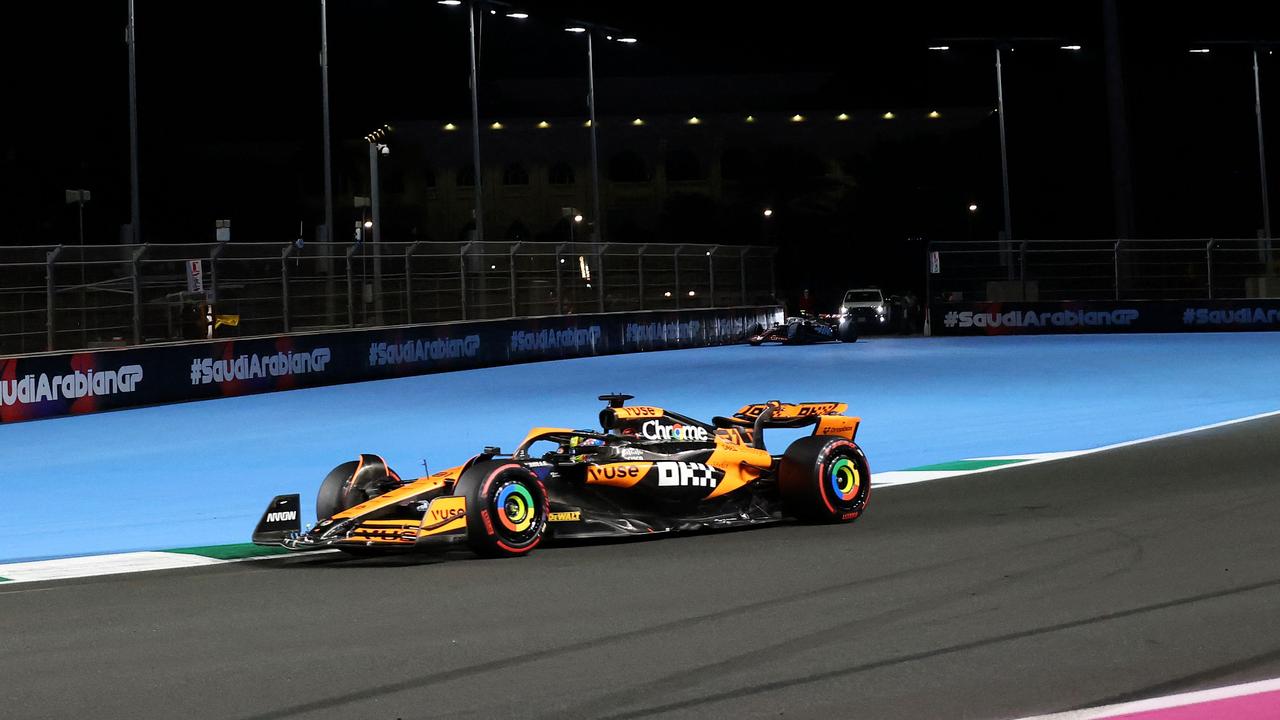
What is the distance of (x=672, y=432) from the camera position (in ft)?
34.4

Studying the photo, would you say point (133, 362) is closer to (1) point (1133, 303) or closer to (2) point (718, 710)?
(2) point (718, 710)

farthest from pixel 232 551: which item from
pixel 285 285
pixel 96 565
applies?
pixel 285 285

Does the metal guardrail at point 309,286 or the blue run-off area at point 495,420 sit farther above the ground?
the metal guardrail at point 309,286

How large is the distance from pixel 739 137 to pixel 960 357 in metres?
93.0

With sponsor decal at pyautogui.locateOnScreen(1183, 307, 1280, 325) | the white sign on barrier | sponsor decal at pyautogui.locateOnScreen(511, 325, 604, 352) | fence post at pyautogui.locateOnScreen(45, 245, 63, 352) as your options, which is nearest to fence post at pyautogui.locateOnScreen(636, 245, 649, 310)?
sponsor decal at pyautogui.locateOnScreen(511, 325, 604, 352)

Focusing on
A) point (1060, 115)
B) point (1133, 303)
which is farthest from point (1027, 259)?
point (1060, 115)

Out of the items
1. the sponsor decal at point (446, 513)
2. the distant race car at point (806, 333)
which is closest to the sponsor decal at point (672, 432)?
the sponsor decal at point (446, 513)

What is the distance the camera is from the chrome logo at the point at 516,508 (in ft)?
30.1

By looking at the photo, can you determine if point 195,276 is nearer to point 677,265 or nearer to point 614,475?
point 614,475

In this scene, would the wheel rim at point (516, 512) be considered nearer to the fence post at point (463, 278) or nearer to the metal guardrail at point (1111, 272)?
the fence post at point (463, 278)

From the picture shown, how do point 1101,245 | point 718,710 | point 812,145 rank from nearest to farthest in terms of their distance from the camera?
point 718,710 → point 1101,245 → point 812,145

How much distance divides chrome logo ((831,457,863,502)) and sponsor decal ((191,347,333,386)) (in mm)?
16244

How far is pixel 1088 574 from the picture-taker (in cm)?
830

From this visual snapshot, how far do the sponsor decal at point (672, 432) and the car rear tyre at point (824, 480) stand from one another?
1.81 ft
